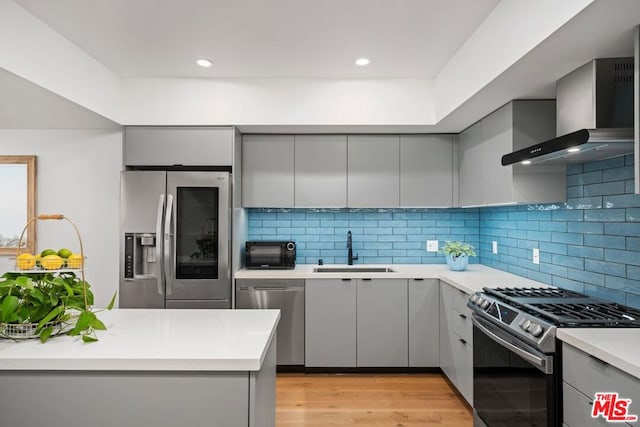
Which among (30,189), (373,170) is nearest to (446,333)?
(373,170)

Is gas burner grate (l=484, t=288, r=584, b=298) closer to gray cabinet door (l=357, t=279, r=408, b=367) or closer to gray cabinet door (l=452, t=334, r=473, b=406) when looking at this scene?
gray cabinet door (l=452, t=334, r=473, b=406)

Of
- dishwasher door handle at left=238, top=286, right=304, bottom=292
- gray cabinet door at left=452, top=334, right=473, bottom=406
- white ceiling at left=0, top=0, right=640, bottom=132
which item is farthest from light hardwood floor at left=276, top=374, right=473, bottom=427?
white ceiling at left=0, top=0, right=640, bottom=132

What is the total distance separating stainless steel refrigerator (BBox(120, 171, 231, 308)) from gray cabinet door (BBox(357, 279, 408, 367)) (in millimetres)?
1212

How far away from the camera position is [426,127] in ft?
11.6

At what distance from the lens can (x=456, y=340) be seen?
305cm

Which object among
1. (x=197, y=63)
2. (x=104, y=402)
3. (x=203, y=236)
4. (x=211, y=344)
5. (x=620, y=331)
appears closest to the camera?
(x=104, y=402)

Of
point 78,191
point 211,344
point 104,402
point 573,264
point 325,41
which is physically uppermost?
point 325,41

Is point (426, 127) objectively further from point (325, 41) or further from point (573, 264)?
point (573, 264)

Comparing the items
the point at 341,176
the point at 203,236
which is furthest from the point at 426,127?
the point at 203,236

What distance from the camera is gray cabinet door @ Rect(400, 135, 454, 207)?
377 cm

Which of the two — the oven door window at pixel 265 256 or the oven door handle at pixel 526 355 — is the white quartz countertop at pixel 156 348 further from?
the oven door window at pixel 265 256

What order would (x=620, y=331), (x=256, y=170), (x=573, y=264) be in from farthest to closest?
1. (x=256, y=170)
2. (x=573, y=264)
3. (x=620, y=331)

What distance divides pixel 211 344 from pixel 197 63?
2.29 m

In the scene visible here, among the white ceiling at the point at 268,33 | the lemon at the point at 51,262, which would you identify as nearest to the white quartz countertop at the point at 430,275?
the white ceiling at the point at 268,33
